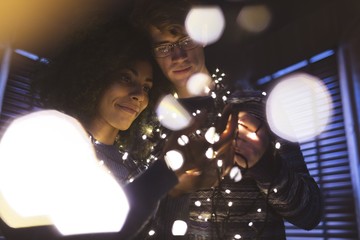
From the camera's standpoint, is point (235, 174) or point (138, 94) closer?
point (235, 174)

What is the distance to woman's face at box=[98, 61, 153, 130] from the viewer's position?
114cm

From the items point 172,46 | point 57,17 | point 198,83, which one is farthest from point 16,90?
point 198,83

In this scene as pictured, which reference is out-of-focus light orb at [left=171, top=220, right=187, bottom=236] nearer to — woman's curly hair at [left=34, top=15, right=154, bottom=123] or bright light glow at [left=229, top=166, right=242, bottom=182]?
bright light glow at [left=229, top=166, right=242, bottom=182]

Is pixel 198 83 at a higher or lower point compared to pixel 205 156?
higher

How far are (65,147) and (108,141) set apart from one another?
17.6 inches

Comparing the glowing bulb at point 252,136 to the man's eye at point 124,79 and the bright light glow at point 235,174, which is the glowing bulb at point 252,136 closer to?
the bright light glow at point 235,174

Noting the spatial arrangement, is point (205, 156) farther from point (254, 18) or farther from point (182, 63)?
point (254, 18)

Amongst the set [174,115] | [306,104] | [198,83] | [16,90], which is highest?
[16,90]

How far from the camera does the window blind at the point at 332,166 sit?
196 cm

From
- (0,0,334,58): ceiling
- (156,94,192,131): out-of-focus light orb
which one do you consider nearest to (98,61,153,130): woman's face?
(156,94,192,131): out-of-focus light orb

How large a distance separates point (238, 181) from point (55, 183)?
402mm

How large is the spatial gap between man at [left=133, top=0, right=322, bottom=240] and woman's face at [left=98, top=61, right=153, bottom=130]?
12 centimetres

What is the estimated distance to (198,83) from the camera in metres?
0.94

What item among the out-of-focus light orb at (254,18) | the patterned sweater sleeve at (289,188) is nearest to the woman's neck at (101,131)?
the patterned sweater sleeve at (289,188)
